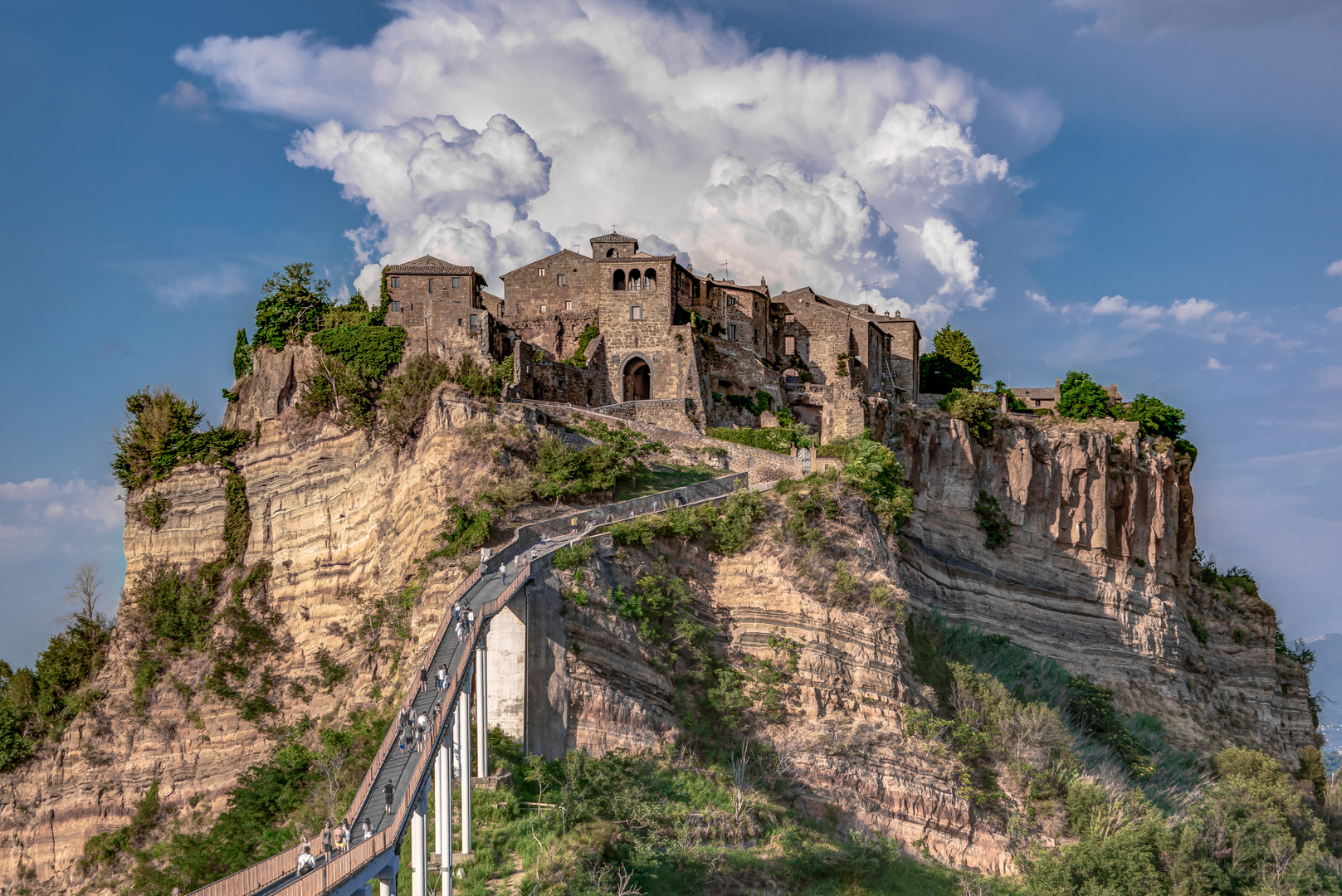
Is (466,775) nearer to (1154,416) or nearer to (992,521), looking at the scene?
(992,521)

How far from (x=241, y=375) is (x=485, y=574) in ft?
92.6

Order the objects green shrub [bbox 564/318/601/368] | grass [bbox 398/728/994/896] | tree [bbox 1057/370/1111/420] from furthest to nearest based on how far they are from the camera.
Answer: tree [bbox 1057/370/1111/420]
green shrub [bbox 564/318/601/368]
grass [bbox 398/728/994/896]

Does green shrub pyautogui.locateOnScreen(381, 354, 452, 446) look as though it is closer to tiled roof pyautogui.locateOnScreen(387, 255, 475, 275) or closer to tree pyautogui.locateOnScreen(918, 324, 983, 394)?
tiled roof pyautogui.locateOnScreen(387, 255, 475, 275)

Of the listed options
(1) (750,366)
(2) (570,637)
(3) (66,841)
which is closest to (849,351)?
(1) (750,366)

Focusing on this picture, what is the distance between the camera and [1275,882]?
119ft

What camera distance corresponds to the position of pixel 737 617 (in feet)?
137

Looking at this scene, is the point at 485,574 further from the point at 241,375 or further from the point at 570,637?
the point at 241,375

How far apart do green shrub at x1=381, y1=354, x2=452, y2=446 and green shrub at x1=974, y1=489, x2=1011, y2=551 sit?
85.8ft

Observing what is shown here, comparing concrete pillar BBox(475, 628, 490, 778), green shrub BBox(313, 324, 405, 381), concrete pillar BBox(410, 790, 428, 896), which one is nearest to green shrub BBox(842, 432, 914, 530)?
concrete pillar BBox(475, 628, 490, 778)

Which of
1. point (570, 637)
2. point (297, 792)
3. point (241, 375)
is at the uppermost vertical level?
point (241, 375)

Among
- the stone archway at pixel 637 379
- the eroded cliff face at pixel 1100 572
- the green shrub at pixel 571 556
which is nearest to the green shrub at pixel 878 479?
the eroded cliff face at pixel 1100 572

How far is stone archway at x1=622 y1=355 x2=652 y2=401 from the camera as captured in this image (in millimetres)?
61219

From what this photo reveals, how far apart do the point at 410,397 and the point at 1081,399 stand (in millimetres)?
39662

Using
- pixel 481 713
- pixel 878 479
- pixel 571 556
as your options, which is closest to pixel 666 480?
pixel 878 479
